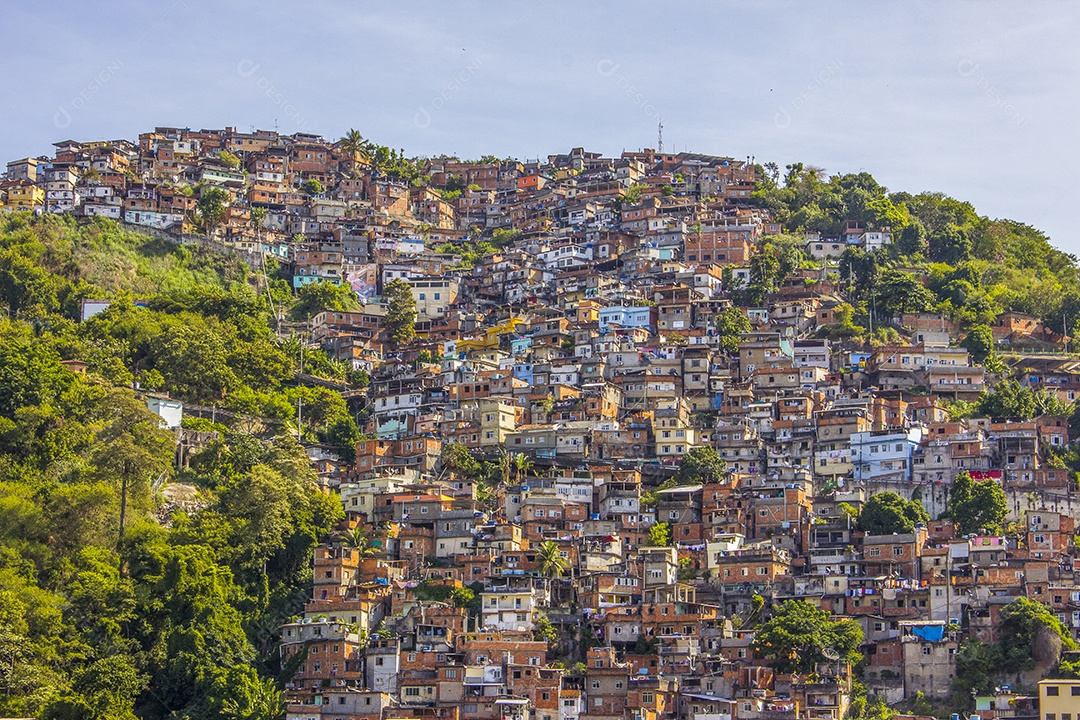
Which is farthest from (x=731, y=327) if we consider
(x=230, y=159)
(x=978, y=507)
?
(x=230, y=159)

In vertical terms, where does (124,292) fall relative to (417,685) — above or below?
above

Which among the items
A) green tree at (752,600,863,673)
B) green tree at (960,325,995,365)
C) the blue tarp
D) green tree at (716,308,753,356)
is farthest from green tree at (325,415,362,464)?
green tree at (960,325,995,365)

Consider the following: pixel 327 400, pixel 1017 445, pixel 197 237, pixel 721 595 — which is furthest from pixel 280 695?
pixel 197 237

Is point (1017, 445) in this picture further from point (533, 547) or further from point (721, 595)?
point (533, 547)

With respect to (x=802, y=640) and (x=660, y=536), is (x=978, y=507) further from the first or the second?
(x=802, y=640)

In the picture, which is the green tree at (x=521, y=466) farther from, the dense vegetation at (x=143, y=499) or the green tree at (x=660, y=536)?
the dense vegetation at (x=143, y=499)

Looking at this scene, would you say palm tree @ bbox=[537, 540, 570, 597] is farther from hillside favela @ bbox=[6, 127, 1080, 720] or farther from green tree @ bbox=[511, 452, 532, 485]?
green tree @ bbox=[511, 452, 532, 485]
